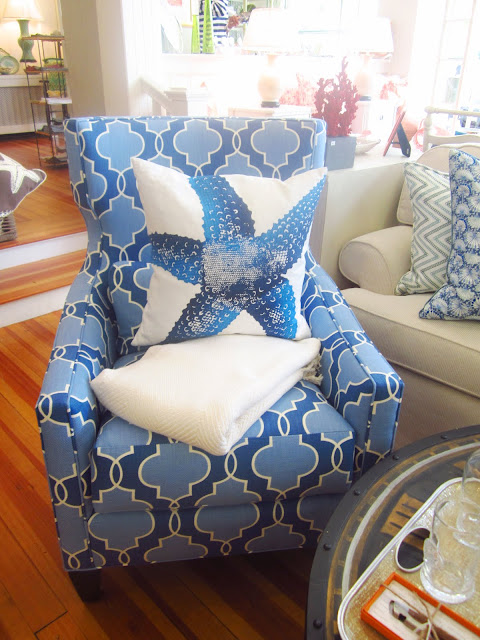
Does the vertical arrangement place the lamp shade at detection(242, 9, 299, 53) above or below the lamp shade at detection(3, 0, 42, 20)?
below

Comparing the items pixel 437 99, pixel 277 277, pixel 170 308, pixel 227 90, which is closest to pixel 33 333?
pixel 170 308

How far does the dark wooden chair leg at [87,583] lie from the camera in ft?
3.54

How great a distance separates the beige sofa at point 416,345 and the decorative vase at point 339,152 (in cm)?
30

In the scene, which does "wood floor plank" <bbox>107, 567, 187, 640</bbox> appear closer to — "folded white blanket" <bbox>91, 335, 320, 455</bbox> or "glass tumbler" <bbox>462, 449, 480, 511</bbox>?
"folded white blanket" <bbox>91, 335, 320, 455</bbox>

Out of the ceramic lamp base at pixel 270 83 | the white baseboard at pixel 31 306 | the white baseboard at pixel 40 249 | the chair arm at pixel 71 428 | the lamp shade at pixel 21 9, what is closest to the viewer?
the chair arm at pixel 71 428

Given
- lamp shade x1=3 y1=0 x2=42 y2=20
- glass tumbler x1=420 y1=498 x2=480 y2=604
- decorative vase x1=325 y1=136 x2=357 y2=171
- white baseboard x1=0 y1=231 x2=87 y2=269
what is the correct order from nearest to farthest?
glass tumbler x1=420 y1=498 x2=480 y2=604
decorative vase x1=325 y1=136 x2=357 y2=171
white baseboard x1=0 y1=231 x2=87 y2=269
lamp shade x1=3 y1=0 x2=42 y2=20

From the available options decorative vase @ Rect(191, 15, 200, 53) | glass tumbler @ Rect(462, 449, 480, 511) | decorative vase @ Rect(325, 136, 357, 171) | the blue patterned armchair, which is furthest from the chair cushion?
decorative vase @ Rect(191, 15, 200, 53)

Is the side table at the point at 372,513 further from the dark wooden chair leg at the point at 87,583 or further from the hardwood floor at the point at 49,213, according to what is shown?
the hardwood floor at the point at 49,213

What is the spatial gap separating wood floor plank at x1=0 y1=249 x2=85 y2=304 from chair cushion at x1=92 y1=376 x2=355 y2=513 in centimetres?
157

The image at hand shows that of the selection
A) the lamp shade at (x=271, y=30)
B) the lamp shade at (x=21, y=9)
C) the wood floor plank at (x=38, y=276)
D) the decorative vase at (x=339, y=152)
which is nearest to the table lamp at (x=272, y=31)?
the lamp shade at (x=271, y=30)

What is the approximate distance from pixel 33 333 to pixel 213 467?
1.54m

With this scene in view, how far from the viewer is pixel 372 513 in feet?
2.54

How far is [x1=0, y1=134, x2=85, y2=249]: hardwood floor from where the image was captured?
2.85m

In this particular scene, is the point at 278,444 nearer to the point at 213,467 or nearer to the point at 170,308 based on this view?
the point at 213,467
